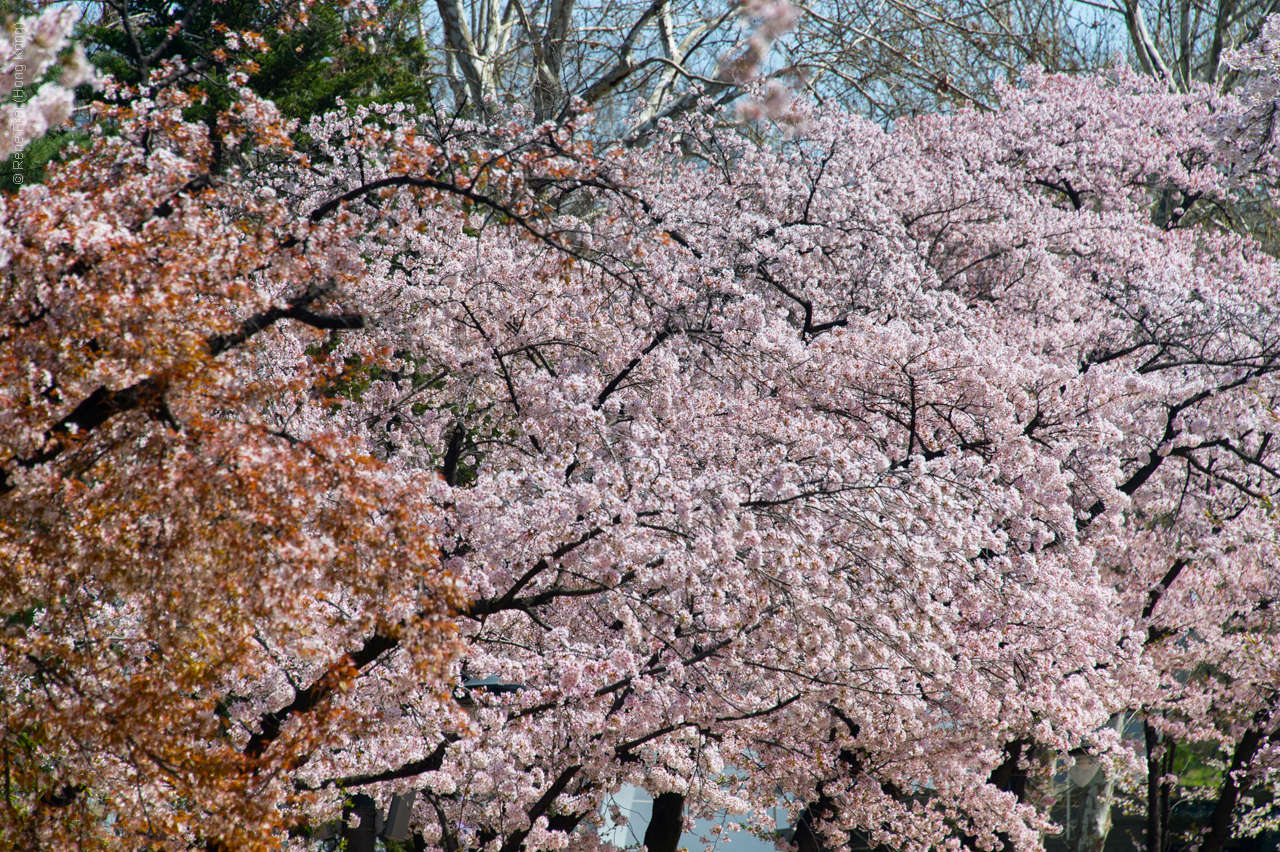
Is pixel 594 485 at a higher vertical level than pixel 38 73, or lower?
lower

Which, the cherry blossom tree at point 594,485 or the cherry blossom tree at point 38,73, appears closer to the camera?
the cherry blossom tree at point 38,73

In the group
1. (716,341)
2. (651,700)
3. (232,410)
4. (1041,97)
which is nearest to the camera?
(232,410)

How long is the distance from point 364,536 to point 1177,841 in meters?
18.3

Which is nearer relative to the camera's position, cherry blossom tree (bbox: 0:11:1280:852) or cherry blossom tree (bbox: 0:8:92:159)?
cherry blossom tree (bbox: 0:8:92:159)

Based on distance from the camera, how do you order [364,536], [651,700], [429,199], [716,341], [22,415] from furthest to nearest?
[716,341]
[651,700]
[429,199]
[364,536]
[22,415]

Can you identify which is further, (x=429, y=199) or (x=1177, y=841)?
(x=1177, y=841)

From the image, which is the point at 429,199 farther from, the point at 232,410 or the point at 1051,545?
A: the point at 1051,545

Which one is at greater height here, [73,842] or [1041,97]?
[1041,97]

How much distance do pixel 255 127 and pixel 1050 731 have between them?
7.69m

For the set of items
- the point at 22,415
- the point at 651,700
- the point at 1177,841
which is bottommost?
the point at 1177,841

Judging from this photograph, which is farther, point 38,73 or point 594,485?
point 594,485

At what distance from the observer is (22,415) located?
179 inches

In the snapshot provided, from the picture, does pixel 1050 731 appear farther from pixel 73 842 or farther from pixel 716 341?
pixel 73 842

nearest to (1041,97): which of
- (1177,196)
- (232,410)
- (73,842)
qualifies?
(1177,196)
